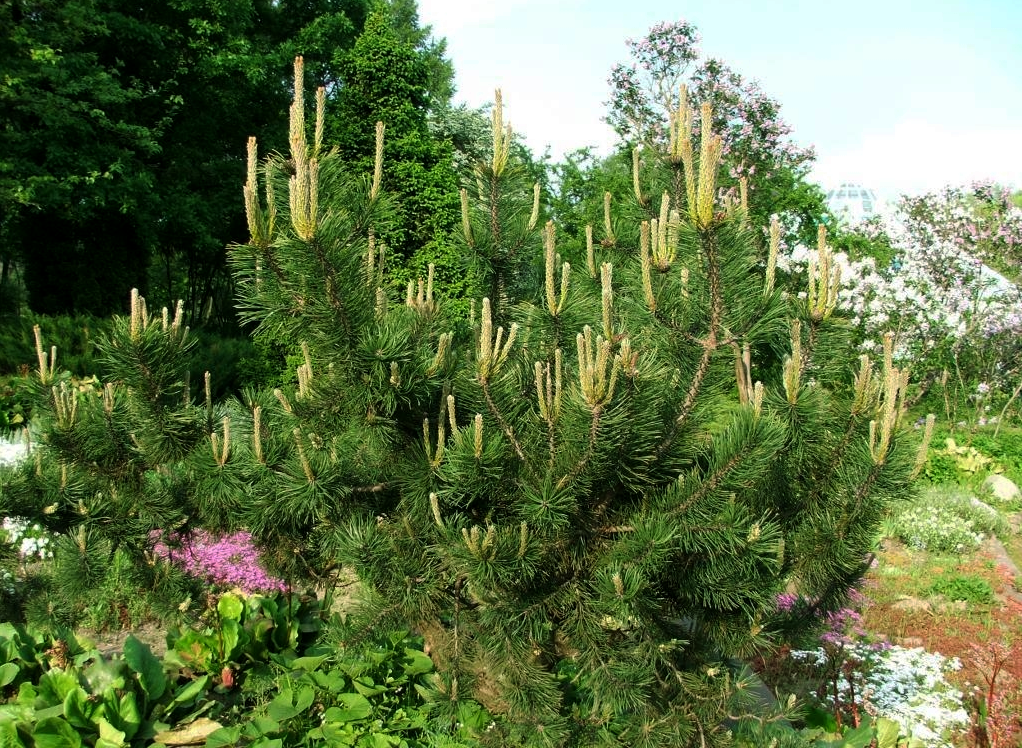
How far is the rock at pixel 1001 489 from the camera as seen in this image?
9.69 metres

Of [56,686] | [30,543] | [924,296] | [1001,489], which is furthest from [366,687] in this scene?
[924,296]

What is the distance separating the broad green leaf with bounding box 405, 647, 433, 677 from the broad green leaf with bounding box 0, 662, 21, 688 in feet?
5.23

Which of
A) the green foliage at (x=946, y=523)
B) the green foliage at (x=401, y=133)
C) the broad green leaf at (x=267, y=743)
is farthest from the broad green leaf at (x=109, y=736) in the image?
the green foliage at (x=946, y=523)

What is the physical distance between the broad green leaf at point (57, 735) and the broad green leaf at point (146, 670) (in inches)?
12.0

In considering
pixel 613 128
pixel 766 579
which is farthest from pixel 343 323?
pixel 613 128

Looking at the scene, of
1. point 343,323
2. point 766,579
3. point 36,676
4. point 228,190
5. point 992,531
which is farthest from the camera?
point 228,190

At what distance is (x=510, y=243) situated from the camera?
3.00 m

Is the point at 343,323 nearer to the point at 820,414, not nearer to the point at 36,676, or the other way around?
the point at 820,414

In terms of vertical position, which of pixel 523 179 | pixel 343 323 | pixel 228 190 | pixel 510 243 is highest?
pixel 228 190

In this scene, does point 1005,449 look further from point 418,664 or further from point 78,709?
point 78,709

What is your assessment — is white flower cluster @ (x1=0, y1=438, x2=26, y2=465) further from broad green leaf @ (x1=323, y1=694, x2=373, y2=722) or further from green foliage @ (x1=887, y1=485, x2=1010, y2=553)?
green foliage @ (x1=887, y1=485, x2=1010, y2=553)

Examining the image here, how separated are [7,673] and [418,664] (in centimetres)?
→ 167

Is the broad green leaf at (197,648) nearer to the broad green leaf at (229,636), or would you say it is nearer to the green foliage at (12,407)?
the broad green leaf at (229,636)

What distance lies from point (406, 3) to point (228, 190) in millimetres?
18311
